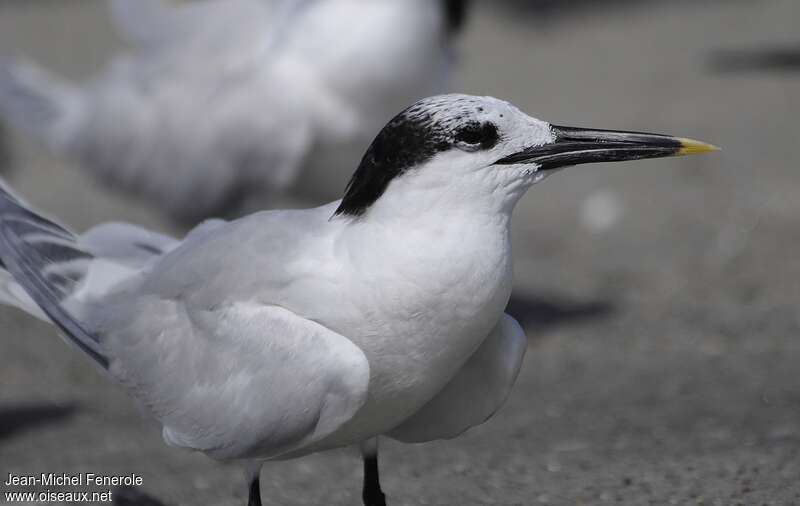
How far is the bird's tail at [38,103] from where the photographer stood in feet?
20.7

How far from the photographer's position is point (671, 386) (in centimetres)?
459

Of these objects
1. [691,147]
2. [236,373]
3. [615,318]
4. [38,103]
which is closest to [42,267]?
[236,373]

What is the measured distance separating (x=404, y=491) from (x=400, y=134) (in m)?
1.21

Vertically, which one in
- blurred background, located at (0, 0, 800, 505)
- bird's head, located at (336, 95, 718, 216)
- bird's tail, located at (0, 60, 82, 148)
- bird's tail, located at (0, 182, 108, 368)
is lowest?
blurred background, located at (0, 0, 800, 505)

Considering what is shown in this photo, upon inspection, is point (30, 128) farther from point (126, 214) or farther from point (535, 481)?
point (535, 481)

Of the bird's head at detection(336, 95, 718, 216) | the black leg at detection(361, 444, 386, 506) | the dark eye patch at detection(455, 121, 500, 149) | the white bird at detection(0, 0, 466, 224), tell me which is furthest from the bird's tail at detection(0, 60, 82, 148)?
the dark eye patch at detection(455, 121, 500, 149)

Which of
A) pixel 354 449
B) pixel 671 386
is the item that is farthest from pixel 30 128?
pixel 671 386

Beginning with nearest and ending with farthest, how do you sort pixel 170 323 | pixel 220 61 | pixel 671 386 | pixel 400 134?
pixel 400 134, pixel 170 323, pixel 671 386, pixel 220 61

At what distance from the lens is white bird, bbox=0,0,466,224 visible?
5387mm

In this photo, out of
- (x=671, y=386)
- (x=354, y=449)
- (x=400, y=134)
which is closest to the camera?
(x=400, y=134)

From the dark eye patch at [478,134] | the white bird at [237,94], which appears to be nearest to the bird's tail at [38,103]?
the white bird at [237,94]

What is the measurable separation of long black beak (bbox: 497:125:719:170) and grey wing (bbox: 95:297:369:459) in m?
0.53

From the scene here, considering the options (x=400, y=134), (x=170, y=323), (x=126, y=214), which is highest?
(x=400, y=134)

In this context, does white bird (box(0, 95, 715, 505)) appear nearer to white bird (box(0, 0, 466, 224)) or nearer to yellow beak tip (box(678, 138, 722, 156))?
yellow beak tip (box(678, 138, 722, 156))
